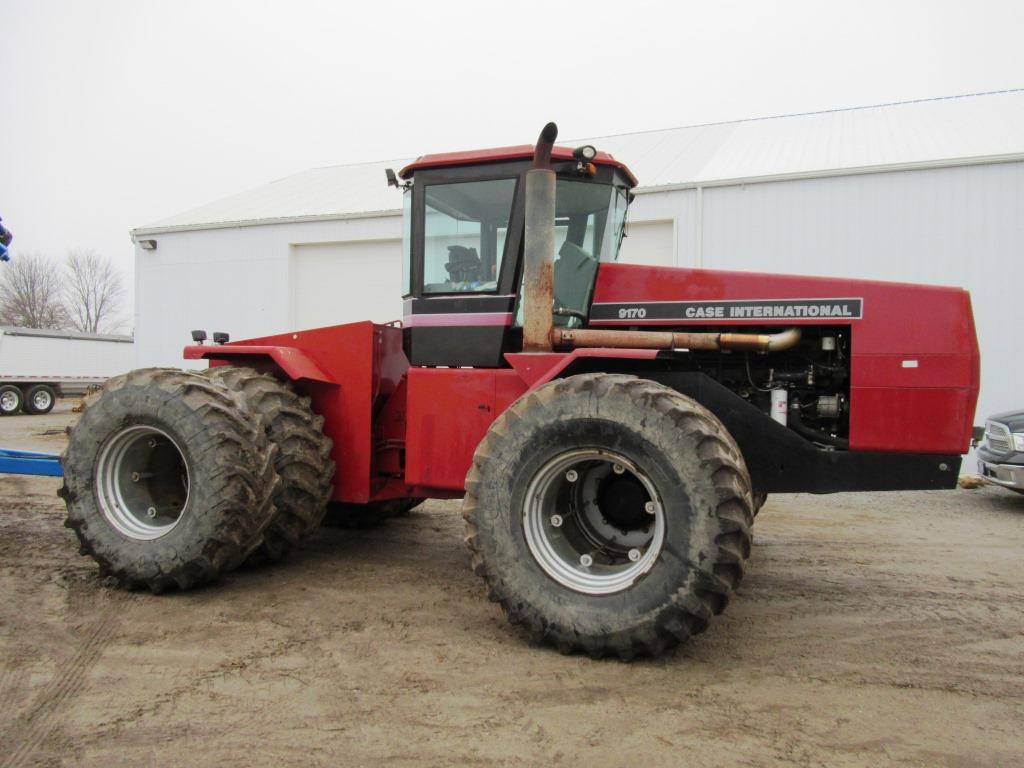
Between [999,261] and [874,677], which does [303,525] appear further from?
[999,261]

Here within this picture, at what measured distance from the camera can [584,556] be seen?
3.88 metres

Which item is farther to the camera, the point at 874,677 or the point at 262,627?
the point at 262,627

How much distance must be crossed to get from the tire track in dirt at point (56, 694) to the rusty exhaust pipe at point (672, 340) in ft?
9.32

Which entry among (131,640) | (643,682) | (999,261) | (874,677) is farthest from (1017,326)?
(131,640)

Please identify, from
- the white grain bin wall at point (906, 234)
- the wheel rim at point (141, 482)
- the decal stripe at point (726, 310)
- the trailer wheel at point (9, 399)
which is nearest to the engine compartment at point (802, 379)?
the decal stripe at point (726, 310)

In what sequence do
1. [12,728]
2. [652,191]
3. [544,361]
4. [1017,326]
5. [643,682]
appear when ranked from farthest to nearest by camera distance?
1. [652,191]
2. [1017,326]
3. [544,361]
4. [643,682]
5. [12,728]

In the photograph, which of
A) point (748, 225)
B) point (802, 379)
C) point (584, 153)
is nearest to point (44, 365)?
point (748, 225)

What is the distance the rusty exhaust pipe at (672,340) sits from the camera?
4.17m

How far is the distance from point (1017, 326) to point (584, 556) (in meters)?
9.71

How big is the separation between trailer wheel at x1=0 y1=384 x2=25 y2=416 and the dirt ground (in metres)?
19.8

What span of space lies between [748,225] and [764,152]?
2590 millimetres

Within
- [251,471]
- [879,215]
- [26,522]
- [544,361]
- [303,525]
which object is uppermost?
[879,215]

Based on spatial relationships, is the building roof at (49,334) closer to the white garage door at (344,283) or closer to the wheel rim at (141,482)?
the white garage door at (344,283)

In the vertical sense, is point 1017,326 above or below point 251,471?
above
